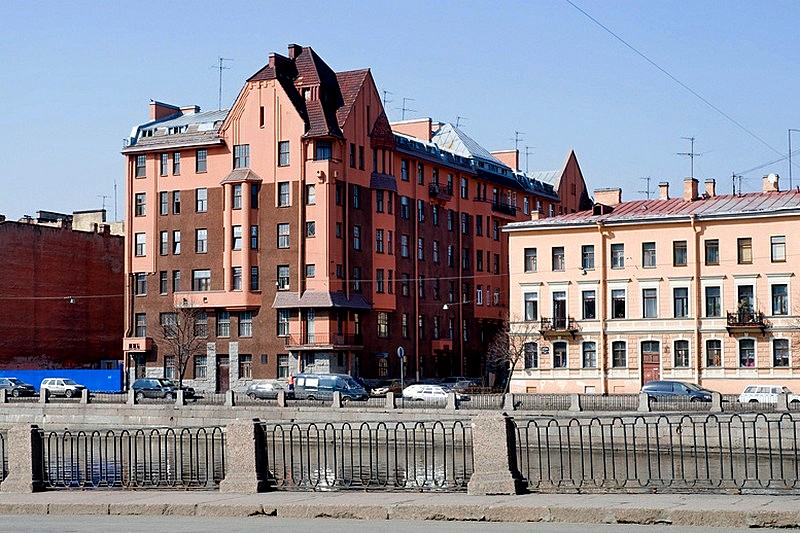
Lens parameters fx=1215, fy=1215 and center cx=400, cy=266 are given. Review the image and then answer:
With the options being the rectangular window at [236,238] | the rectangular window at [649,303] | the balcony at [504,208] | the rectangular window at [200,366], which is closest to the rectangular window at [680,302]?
the rectangular window at [649,303]

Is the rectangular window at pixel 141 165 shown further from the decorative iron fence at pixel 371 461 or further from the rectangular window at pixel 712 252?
the rectangular window at pixel 712 252

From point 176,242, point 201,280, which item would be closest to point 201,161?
point 176,242

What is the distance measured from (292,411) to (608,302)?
18.9 metres

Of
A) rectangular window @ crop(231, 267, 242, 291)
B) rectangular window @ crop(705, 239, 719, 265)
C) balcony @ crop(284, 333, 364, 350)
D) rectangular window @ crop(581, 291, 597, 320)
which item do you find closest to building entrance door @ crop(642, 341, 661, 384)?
rectangular window @ crop(581, 291, 597, 320)

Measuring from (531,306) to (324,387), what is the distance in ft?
42.2

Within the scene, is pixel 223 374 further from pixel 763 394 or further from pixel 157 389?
pixel 763 394

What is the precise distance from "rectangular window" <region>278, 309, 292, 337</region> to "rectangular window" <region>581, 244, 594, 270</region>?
18.2m

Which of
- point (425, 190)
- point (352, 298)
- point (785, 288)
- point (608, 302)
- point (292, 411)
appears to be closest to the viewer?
point (292, 411)

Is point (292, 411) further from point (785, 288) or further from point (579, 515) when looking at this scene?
point (579, 515)

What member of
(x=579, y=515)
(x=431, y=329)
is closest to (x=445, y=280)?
(x=431, y=329)

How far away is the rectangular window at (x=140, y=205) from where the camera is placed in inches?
3076

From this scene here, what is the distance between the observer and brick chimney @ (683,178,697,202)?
67062mm

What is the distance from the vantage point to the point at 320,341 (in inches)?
2803

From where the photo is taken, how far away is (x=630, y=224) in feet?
209
